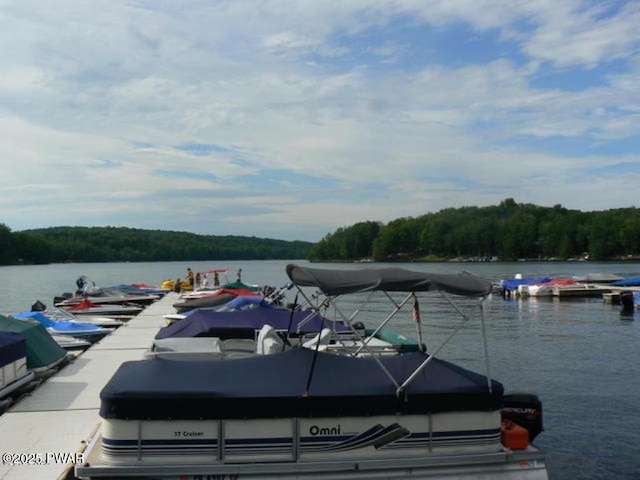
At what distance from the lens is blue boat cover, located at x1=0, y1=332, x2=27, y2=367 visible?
1290 cm

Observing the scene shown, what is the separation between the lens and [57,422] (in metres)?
11.4

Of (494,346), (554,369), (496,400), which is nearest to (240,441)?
(496,400)

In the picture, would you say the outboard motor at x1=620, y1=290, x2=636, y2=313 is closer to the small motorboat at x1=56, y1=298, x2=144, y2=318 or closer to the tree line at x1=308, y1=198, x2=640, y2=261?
the small motorboat at x1=56, y1=298, x2=144, y2=318

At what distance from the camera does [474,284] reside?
8.72m

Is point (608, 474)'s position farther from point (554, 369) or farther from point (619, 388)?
point (554, 369)

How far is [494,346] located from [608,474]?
605 inches

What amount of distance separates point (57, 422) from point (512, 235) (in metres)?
160

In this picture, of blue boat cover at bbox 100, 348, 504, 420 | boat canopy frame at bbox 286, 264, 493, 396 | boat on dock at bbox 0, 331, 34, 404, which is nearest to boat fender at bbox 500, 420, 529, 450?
blue boat cover at bbox 100, 348, 504, 420

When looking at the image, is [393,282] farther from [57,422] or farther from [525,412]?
[57,422]

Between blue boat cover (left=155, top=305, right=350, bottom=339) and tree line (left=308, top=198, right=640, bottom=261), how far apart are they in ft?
471

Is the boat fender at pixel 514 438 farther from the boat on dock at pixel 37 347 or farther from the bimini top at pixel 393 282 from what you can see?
the boat on dock at pixel 37 347

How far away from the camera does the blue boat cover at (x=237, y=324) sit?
15516 millimetres

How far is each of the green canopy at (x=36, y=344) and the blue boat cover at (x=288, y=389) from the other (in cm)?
731

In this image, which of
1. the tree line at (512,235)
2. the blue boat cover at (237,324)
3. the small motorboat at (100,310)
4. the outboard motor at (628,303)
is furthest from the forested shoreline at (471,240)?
the blue boat cover at (237,324)
